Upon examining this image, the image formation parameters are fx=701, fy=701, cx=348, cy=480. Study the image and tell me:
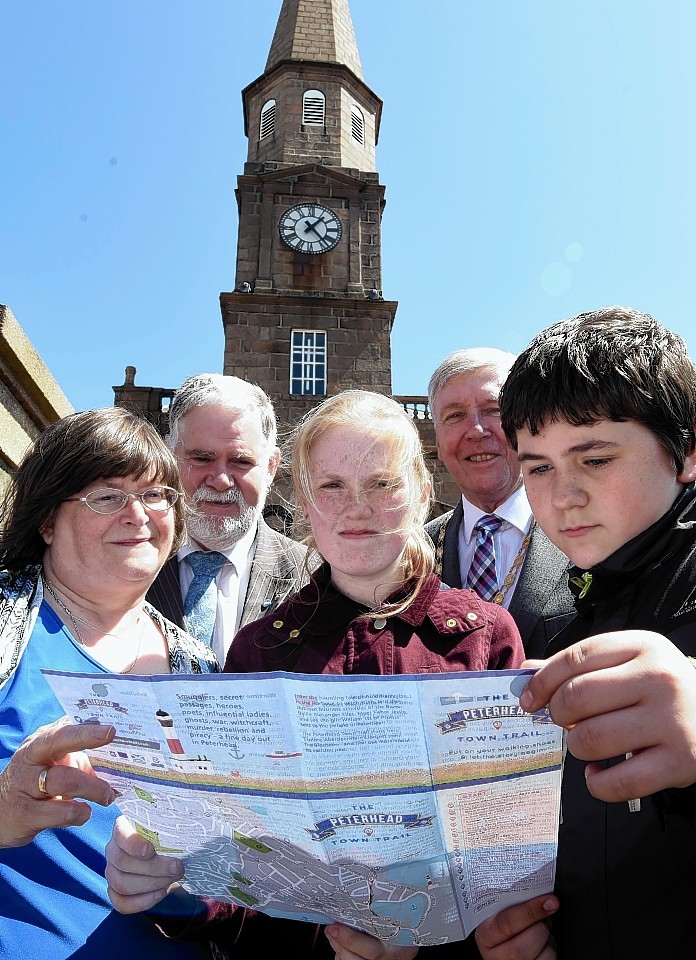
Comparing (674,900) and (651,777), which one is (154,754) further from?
(674,900)

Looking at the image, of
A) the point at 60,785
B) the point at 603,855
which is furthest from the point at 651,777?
the point at 60,785

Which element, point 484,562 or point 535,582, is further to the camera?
point 484,562

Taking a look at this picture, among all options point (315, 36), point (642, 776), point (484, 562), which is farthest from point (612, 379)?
point (315, 36)

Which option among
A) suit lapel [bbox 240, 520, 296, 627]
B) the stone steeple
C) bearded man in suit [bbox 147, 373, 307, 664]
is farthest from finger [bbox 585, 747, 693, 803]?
the stone steeple

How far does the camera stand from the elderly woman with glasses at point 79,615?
1.68 meters

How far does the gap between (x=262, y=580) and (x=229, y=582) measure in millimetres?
162

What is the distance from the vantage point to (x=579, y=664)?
1062mm

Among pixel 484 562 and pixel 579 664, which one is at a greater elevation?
pixel 484 562

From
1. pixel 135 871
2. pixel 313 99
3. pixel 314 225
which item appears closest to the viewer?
pixel 135 871

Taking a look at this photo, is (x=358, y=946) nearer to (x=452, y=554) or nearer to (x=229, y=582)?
(x=229, y=582)

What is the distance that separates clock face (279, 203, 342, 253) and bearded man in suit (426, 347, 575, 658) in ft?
50.8

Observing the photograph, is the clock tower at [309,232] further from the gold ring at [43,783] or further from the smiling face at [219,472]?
the gold ring at [43,783]

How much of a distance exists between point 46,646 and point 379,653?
988 mm

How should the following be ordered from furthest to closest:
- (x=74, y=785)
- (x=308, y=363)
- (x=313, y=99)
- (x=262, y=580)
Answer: (x=313, y=99)
(x=308, y=363)
(x=262, y=580)
(x=74, y=785)
